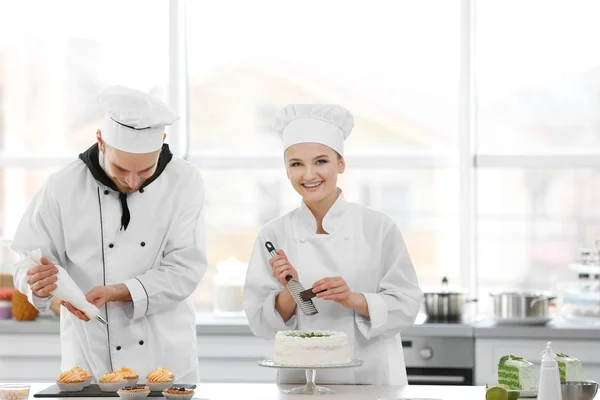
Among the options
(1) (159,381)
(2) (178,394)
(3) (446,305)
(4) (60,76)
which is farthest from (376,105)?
(2) (178,394)

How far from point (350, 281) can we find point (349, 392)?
0.41m

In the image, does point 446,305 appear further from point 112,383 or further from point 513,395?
point 112,383

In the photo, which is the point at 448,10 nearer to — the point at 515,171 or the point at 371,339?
the point at 515,171

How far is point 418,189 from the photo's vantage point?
484 cm

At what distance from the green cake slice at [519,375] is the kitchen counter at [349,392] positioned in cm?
9

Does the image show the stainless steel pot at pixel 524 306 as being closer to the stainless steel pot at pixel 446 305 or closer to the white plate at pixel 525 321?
the white plate at pixel 525 321

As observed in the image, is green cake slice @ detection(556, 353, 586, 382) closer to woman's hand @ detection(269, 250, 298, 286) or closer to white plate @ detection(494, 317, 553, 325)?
woman's hand @ detection(269, 250, 298, 286)

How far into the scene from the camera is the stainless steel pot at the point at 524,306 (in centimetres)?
413

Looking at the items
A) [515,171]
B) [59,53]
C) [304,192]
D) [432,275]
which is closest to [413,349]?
[432,275]

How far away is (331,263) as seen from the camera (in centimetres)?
276

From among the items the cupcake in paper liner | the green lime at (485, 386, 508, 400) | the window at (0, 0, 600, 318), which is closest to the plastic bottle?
the green lime at (485, 386, 508, 400)

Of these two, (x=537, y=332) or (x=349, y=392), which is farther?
(x=537, y=332)

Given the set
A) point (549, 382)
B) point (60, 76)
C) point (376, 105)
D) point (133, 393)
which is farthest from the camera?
point (60, 76)

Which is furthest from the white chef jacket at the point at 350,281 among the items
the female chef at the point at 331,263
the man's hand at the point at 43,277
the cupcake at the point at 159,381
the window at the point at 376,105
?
the window at the point at 376,105
